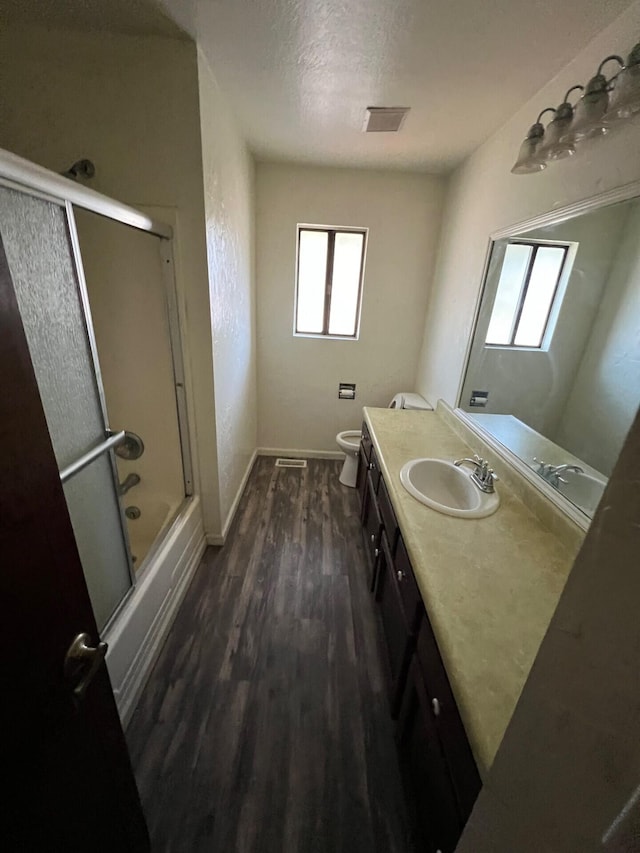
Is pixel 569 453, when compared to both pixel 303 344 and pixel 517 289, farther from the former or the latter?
pixel 303 344

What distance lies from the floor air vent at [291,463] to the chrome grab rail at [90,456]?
209cm

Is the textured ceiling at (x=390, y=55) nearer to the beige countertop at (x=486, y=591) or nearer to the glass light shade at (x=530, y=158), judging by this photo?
the glass light shade at (x=530, y=158)

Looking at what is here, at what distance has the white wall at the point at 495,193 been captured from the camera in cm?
111

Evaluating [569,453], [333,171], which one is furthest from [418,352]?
[569,453]

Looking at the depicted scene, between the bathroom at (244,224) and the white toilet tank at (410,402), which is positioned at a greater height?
the bathroom at (244,224)

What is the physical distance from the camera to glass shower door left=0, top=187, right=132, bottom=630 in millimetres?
887

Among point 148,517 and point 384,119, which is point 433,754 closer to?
point 148,517

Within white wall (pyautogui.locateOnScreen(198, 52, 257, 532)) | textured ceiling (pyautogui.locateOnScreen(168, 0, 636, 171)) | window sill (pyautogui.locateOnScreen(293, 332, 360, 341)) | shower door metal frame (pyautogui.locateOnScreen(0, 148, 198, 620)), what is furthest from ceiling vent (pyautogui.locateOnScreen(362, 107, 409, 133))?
window sill (pyautogui.locateOnScreen(293, 332, 360, 341))

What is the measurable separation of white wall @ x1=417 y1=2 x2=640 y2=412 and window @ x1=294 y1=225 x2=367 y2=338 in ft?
2.26

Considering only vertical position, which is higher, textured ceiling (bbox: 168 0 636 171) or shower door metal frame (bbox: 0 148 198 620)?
textured ceiling (bbox: 168 0 636 171)

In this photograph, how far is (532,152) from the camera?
1302mm

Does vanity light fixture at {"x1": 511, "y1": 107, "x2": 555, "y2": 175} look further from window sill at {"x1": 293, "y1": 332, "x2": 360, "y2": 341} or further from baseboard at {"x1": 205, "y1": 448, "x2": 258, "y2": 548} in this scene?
baseboard at {"x1": 205, "y1": 448, "x2": 258, "y2": 548}

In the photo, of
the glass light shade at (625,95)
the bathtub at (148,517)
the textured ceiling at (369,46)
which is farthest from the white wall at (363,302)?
the glass light shade at (625,95)

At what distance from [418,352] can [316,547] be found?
198cm
